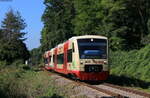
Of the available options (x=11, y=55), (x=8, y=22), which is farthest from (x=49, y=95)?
(x=8, y=22)

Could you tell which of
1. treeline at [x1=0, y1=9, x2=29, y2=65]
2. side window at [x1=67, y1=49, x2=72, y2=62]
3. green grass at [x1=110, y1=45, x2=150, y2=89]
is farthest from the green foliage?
treeline at [x1=0, y1=9, x2=29, y2=65]

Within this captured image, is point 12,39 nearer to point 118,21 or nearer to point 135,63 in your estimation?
point 118,21

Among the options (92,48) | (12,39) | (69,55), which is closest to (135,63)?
(69,55)

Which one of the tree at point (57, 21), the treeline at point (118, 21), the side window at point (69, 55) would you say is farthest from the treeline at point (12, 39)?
the side window at point (69, 55)

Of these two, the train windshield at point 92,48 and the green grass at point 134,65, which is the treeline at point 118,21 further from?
the train windshield at point 92,48

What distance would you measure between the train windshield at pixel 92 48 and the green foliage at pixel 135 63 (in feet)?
20.9

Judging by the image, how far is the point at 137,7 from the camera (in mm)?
58906

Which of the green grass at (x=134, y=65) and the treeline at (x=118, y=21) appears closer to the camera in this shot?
the green grass at (x=134, y=65)

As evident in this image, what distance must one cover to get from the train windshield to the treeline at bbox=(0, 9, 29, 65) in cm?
4222

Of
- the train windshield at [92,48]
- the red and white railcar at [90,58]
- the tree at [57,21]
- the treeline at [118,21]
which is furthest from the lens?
the tree at [57,21]

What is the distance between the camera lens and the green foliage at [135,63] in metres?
35.0

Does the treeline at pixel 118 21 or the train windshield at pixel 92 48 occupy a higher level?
the treeline at pixel 118 21

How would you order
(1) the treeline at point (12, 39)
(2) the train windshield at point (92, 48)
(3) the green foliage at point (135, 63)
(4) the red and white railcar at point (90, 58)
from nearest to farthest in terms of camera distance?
1. (4) the red and white railcar at point (90, 58)
2. (2) the train windshield at point (92, 48)
3. (3) the green foliage at point (135, 63)
4. (1) the treeline at point (12, 39)

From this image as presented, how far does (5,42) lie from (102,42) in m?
50.0
